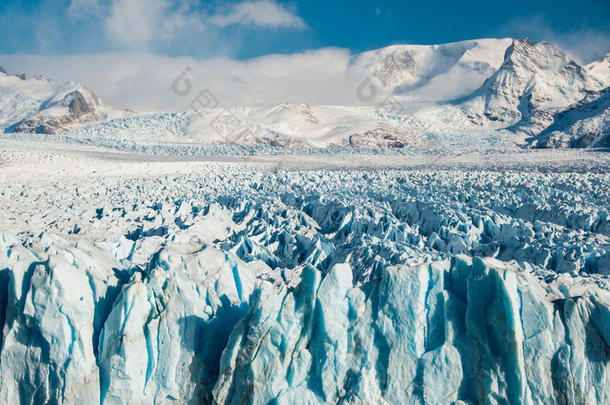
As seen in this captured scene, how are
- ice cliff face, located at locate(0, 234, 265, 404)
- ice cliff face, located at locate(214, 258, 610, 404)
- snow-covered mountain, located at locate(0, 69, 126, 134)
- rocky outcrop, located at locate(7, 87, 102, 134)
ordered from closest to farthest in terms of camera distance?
ice cliff face, located at locate(214, 258, 610, 404) → ice cliff face, located at locate(0, 234, 265, 404) → rocky outcrop, located at locate(7, 87, 102, 134) → snow-covered mountain, located at locate(0, 69, 126, 134)

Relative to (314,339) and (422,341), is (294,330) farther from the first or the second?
(422,341)

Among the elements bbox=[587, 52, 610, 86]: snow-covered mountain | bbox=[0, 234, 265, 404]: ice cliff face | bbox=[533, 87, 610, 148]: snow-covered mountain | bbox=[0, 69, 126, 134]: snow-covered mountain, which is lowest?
bbox=[0, 234, 265, 404]: ice cliff face

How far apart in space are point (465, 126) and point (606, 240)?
4127 centimetres

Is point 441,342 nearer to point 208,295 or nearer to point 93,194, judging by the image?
point 208,295

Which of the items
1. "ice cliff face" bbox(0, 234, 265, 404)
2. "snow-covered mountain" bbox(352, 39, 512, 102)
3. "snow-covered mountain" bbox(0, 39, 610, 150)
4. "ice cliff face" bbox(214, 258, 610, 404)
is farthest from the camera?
"snow-covered mountain" bbox(352, 39, 512, 102)

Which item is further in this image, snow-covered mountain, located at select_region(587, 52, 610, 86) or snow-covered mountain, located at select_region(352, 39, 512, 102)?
snow-covered mountain, located at select_region(352, 39, 512, 102)

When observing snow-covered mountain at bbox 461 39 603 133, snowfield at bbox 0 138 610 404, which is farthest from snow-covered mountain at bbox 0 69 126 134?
snowfield at bbox 0 138 610 404

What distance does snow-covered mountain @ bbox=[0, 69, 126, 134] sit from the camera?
141 feet

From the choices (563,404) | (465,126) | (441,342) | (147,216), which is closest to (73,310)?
(441,342)

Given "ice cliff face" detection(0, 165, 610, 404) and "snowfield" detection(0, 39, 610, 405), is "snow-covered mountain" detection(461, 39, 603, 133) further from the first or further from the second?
"ice cliff face" detection(0, 165, 610, 404)

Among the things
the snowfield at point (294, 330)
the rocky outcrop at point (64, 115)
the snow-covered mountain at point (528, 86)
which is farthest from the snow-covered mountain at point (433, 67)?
the snowfield at point (294, 330)

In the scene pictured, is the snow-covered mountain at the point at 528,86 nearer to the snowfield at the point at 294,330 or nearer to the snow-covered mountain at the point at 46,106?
the snow-covered mountain at the point at 46,106

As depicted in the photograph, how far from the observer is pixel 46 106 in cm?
5084

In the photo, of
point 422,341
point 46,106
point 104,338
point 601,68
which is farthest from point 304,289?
point 601,68
